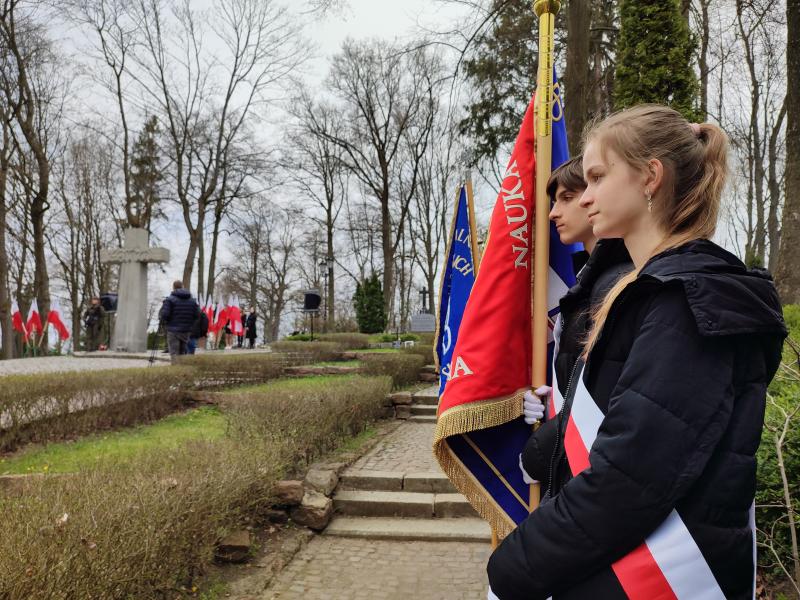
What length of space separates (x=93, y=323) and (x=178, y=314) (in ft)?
31.0

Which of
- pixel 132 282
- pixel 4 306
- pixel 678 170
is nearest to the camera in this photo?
pixel 678 170

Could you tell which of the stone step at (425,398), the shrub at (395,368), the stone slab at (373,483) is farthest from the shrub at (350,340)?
the stone slab at (373,483)

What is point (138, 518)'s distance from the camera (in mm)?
2986

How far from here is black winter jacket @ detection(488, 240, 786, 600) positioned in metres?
0.99

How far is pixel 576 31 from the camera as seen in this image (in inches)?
321

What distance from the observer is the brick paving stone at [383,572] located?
156 inches

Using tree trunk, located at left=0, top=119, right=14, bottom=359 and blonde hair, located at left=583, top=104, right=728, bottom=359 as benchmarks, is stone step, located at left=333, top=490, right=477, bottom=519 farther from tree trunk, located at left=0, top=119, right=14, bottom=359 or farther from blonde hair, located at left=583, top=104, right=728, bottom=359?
tree trunk, located at left=0, top=119, right=14, bottom=359

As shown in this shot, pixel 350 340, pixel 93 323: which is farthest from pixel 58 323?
pixel 350 340

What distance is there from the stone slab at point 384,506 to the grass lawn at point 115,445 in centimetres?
154

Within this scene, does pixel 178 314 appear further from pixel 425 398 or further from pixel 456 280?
pixel 456 280

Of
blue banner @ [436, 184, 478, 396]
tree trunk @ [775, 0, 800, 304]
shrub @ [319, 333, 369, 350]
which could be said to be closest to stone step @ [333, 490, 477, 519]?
blue banner @ [436, 184, 478, 396]

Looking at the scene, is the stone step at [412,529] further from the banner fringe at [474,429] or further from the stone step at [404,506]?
the banner fringe at [474,429]

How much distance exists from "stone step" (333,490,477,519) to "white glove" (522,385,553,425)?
3740mm

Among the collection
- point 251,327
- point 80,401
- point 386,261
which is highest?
point 386,261
